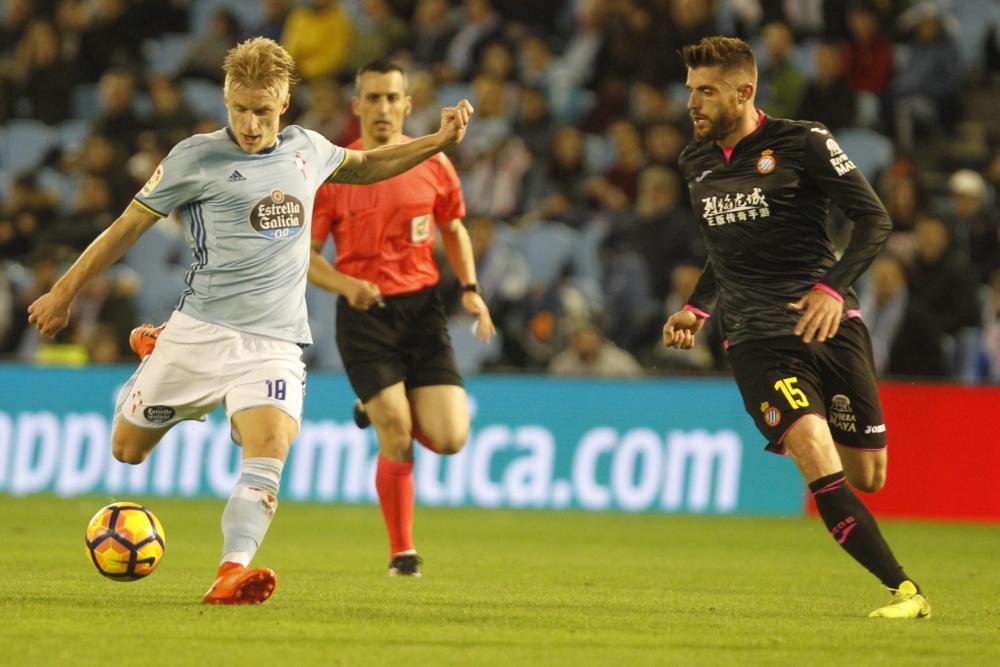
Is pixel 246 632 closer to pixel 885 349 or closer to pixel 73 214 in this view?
pixel 885 349

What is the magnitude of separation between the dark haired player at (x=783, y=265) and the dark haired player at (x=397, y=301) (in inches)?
82.6

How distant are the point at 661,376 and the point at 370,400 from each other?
241 inches

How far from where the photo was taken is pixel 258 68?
7379mm

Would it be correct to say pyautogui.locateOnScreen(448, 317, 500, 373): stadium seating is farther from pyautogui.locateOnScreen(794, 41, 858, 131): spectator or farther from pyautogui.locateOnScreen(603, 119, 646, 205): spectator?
pyautogui.locateOnScreen(794, 41, 858, 131): spectator

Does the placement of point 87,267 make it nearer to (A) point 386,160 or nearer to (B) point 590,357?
(A) point 386,160

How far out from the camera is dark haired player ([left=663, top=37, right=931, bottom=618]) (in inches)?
304

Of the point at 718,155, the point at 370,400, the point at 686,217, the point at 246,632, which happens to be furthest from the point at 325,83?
the point at 246,632

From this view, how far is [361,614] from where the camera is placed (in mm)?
7305

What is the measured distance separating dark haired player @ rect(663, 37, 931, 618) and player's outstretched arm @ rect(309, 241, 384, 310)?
201 cm

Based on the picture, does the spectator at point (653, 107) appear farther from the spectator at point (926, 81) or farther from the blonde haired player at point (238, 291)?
the blonde haired player at point (238, 291)

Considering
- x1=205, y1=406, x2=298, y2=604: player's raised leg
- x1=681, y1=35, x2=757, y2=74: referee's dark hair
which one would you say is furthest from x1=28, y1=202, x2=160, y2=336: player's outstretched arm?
x1=681, y1=35, x2=757, y2=74: referee's dark hair

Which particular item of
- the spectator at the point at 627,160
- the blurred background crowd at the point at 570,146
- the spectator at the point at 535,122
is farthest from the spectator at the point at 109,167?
the spectator at the point at 627,160

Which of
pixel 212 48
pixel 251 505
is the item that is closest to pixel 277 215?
pixel 251 505

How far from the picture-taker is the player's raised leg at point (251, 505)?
7242 millimetres
